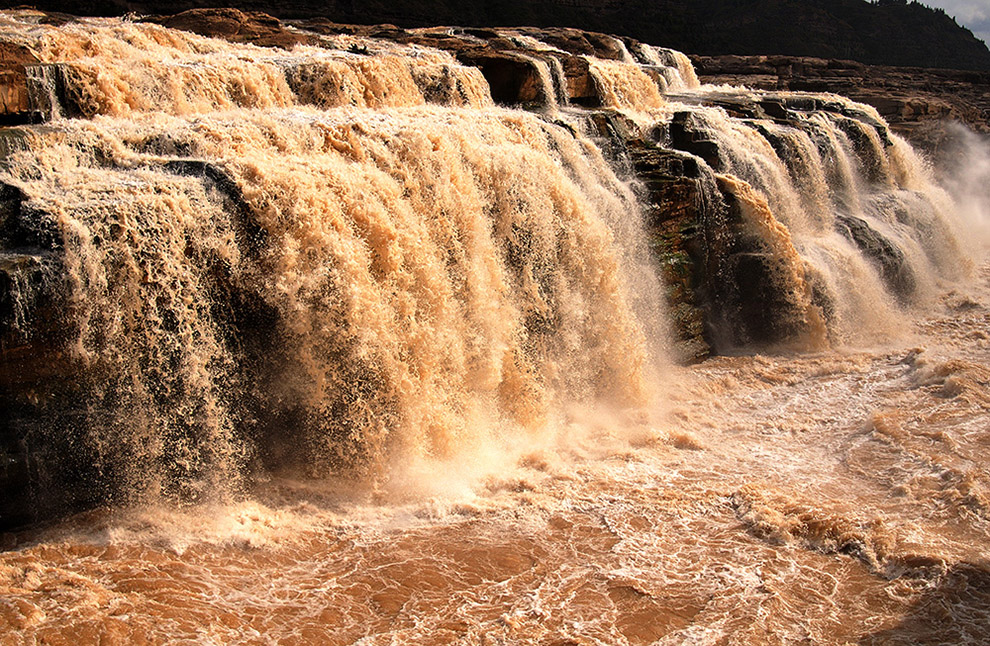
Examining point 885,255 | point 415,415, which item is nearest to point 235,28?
point 415,415

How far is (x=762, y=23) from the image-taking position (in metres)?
47.2

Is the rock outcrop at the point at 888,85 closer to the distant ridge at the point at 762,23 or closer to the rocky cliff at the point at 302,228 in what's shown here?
the rocky cliff at the point at 302,228

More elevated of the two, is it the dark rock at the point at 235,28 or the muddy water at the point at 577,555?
the dark rock at the point at 235,28

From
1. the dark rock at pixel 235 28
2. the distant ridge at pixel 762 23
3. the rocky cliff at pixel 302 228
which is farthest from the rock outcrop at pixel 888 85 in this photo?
the dark rock at pixel 235 28

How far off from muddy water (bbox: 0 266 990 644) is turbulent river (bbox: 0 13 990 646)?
0.03 metres

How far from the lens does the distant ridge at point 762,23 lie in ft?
129

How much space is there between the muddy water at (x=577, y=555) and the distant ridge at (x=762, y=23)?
97.3 ft

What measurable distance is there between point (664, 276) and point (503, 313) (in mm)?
3095

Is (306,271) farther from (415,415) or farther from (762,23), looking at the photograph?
(762,23)

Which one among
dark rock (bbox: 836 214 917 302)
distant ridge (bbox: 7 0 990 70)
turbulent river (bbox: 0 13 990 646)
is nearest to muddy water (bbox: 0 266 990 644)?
turbulent river (bbox: 0 13 990 646)

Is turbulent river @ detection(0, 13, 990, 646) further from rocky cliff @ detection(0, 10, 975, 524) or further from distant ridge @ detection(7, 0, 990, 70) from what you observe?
distant ridge @ detection(7, 0, 990, 70)

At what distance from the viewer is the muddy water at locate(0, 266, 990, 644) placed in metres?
5.31

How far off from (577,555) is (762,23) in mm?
47649

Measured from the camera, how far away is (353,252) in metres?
7.16
